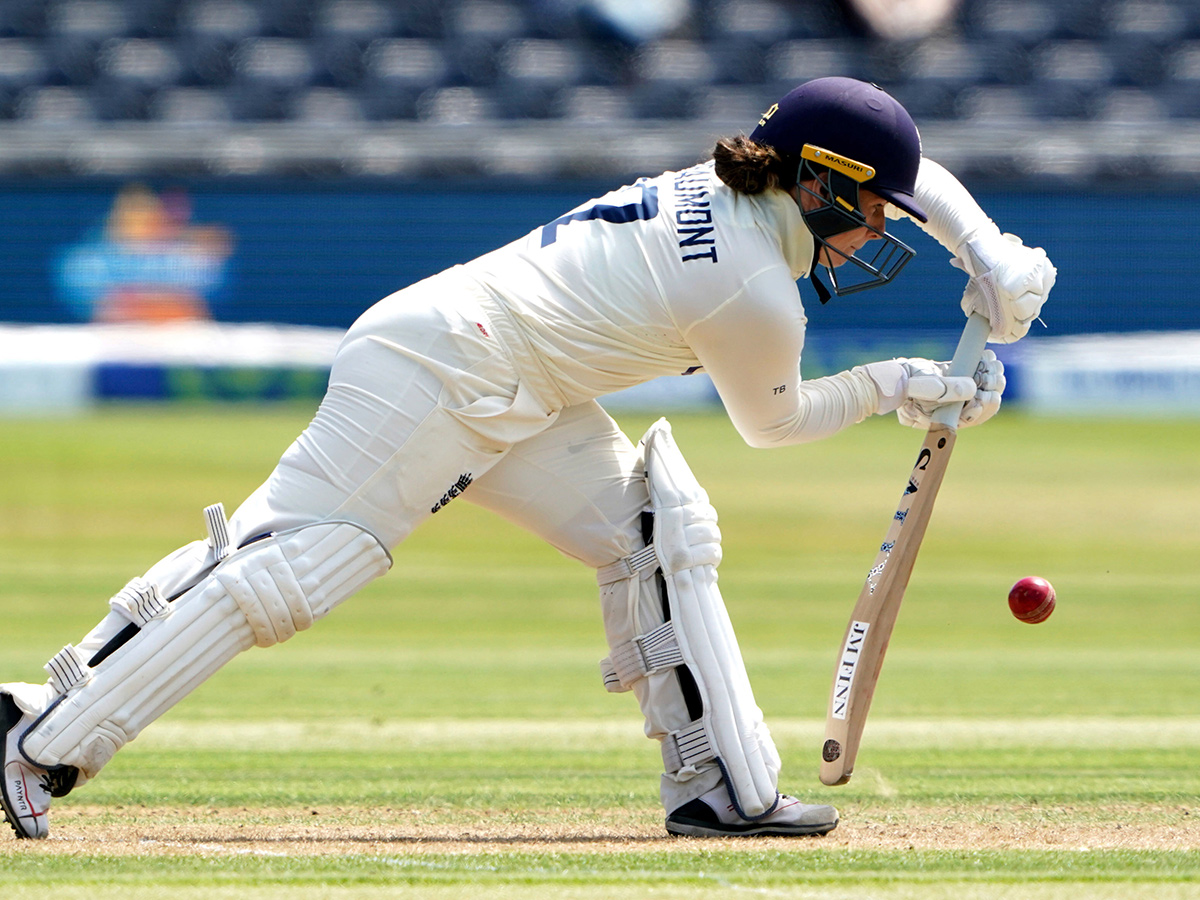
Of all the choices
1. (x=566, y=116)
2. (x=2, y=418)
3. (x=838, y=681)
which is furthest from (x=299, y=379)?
(x=838, y=681)

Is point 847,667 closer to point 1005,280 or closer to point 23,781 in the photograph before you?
point 1005,280

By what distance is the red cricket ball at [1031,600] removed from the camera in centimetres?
391

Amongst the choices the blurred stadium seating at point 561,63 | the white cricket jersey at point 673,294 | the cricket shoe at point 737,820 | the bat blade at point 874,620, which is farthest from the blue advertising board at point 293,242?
the cricket shoe at point 737,820

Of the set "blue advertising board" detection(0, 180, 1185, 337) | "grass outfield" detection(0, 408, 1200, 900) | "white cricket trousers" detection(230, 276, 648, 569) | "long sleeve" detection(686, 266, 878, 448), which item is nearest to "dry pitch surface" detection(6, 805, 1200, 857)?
"grass outfield" detection(0, 408, 1200, 900)

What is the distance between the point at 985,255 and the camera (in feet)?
12.1

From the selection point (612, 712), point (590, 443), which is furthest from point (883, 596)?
point (612, 712)

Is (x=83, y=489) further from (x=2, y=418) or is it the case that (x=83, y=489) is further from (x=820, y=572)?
(x=820, y=572)

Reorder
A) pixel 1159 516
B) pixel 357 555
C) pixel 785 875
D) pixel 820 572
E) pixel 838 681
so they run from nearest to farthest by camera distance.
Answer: pixel 785 875 < pixel 357 555 < pixel 838 681 < pixel 820 572 < pixel 1159 516

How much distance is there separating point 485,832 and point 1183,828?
1398 mm

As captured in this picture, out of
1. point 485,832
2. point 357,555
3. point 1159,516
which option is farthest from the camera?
point 1159,516

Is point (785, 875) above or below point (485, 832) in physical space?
above

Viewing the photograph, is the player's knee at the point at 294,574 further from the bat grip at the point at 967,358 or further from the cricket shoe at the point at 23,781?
the bat grip at the point at 967,358

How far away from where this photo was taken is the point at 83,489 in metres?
12.6

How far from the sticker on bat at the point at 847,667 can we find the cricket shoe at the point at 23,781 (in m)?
1.57
